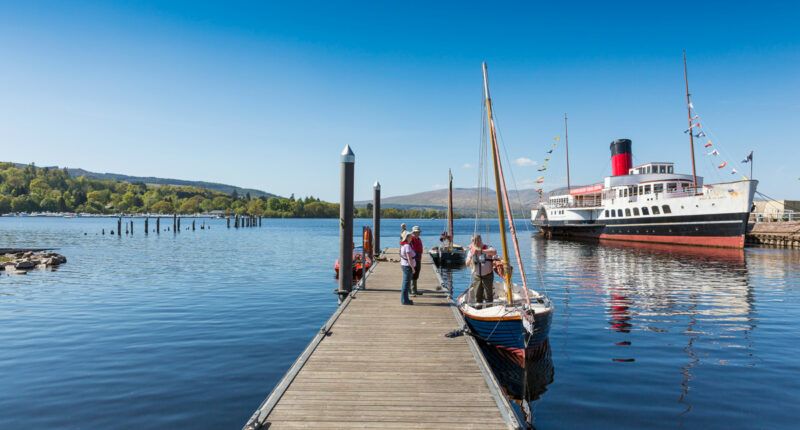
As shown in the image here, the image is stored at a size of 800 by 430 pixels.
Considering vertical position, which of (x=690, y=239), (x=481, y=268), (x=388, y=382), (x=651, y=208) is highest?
(x=651, y=208)

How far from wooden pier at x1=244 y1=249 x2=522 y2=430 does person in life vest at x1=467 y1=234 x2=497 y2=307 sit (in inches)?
34.8

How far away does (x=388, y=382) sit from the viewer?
6.87 meters

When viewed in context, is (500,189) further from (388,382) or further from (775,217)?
(775,217)

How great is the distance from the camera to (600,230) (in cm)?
5866

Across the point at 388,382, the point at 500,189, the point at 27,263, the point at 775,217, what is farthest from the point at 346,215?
the point at 775,217

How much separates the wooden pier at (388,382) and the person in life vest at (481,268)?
0.88 m

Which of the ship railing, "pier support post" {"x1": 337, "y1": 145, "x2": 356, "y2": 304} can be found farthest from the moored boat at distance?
"pier support post" {"x1": 337, "y1": 145, "x2": 356, "y2": 304}

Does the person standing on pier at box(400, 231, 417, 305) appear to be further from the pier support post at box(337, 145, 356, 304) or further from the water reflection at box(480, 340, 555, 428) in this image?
the water reflection at box(480, 340, 555, 428)

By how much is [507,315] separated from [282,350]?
20.1 ft

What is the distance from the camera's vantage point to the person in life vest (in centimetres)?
1080

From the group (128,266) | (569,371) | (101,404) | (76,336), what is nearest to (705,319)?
(569,371)

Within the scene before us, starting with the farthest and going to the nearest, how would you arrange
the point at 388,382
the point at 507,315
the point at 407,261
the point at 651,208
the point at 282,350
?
1. the point at 651,208
2. the point at 407,261
3. the point at 282,350
4. the point at 507,315
5. the point at 388,382

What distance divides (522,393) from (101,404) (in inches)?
326

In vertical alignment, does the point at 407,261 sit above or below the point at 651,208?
below
